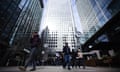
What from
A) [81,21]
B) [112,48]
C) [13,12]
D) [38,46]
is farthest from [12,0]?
[81,21]

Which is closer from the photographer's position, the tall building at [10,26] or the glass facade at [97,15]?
the tall building at [10,26]

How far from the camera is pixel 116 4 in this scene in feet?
64.8

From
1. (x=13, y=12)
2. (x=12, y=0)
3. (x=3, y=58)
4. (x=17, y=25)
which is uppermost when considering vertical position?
(x=12, y=0)

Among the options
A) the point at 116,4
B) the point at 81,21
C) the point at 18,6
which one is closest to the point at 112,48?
the point at 116,4

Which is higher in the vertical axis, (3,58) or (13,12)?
(13,12)

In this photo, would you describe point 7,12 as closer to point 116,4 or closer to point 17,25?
point 17,25

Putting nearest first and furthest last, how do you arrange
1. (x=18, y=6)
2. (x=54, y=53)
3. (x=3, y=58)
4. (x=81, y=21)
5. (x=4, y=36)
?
(x=3, y=58) < (x=4, y=36) < (x=18, y=6) < (x=81, y=21) < (x=54, y=53)

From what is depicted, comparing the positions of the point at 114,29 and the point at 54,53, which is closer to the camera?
the point at 114,29

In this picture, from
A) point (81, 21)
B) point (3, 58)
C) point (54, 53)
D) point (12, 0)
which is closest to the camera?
point (3, 58)

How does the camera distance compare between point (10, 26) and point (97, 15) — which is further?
point (97, 15)

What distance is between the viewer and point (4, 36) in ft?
76.7

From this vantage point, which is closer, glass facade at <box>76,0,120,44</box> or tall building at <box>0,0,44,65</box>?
tall building at <box>0,0,44,65</box>

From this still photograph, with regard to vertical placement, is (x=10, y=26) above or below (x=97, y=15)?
below

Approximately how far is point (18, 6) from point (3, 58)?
12898 mm
